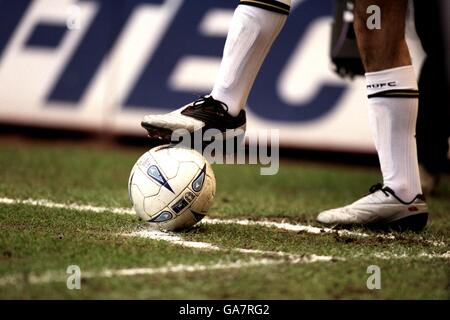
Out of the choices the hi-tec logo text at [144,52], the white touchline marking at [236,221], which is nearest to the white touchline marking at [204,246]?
the white touchline marking at [236,221]

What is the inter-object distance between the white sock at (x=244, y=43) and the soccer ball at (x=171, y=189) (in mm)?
338

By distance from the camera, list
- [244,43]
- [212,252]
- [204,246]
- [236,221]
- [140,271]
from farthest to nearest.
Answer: [236,221] < [244,43] < [204,246] < [212,252] < [140,271]

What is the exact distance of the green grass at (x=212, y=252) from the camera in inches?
104

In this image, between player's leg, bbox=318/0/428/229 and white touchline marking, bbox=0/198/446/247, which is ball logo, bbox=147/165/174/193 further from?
player's leg, bbox=318/0/428/229

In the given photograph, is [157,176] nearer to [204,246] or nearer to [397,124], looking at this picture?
[204,246]

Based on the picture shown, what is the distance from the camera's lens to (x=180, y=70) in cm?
779

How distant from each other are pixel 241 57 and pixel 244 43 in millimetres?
62

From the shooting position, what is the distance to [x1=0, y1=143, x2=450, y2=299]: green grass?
104 inches

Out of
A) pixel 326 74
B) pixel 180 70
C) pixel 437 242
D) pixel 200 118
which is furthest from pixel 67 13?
pixel 437 242

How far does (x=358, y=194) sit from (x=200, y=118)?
2.28 m

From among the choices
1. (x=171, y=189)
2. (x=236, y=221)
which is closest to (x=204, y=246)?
(x=171, y=189)

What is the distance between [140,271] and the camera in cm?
282
